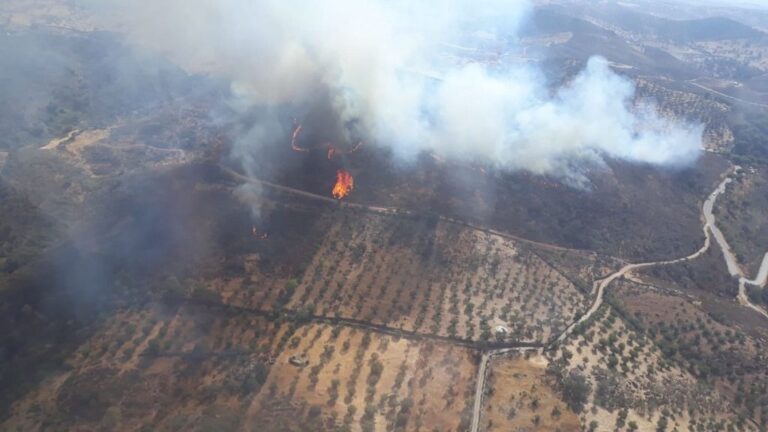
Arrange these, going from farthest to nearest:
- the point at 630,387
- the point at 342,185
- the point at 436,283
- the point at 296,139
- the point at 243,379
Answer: the point at 296,139, the point at 342,185, the point at 436,283, the point at 630,387, the point at 243,379

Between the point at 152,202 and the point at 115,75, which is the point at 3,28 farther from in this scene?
the point at 152,202

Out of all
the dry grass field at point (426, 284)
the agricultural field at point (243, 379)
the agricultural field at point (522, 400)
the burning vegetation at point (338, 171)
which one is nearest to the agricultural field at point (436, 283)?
the dry grass field at point (426, 284)

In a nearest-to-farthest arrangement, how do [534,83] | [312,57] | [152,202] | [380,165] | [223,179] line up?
[152,202]
[223,179]
[380,165]
[312,57]
[534,83]

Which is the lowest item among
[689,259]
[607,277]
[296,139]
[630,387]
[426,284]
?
[630,387]

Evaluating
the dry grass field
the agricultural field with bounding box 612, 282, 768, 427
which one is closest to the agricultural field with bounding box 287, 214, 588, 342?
the dry grass field

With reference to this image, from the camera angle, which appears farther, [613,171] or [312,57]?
[312,57]

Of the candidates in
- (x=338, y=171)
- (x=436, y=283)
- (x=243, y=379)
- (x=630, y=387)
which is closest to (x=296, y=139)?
(x=338, y=171)

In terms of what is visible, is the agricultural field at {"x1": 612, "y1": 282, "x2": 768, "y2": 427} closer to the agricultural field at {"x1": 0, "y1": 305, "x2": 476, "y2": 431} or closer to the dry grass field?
the dry grass field

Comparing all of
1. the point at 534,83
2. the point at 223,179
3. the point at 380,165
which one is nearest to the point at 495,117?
the point at 380,165

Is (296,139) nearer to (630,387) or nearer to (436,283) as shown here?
(436,283)
